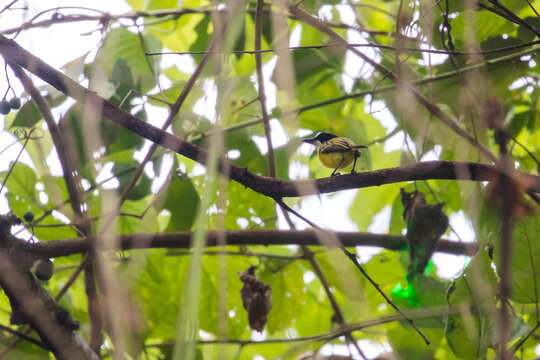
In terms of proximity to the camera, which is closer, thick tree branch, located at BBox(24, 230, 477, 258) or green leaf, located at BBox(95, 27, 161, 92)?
thick tree branch, located at BBox(24, 230, 477, 258)

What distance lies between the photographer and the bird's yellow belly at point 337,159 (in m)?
1.90

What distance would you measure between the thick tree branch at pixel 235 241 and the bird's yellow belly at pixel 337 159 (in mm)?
252

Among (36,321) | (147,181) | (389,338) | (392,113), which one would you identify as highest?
(392,113)

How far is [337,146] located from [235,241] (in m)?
0.50

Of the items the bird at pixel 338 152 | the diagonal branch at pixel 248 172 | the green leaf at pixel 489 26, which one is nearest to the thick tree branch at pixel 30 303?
the diagonal branch at pixel 248 172

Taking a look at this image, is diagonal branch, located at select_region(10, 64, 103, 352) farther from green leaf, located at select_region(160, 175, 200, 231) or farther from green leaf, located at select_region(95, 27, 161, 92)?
green leaf, located at select_region(95, 27, 161, 92)

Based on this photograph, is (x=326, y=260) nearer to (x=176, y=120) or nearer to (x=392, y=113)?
(x=392, y=113)

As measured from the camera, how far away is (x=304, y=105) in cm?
224

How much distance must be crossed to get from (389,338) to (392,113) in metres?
0.84

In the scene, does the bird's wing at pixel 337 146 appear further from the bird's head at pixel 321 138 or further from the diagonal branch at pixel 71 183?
the diagonal branch at pixel 71 183

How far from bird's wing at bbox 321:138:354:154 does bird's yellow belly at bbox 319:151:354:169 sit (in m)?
0.02

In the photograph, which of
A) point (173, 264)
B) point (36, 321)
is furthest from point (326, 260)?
point (36, 321)

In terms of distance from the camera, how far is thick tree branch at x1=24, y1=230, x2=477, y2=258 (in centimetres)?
162

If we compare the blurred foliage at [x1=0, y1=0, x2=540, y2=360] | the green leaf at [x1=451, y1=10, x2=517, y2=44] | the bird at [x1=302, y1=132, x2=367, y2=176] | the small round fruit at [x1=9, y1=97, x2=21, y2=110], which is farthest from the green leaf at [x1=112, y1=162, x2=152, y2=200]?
the green leaf at [x1=451, y1=10, x2=517, y2=44]
